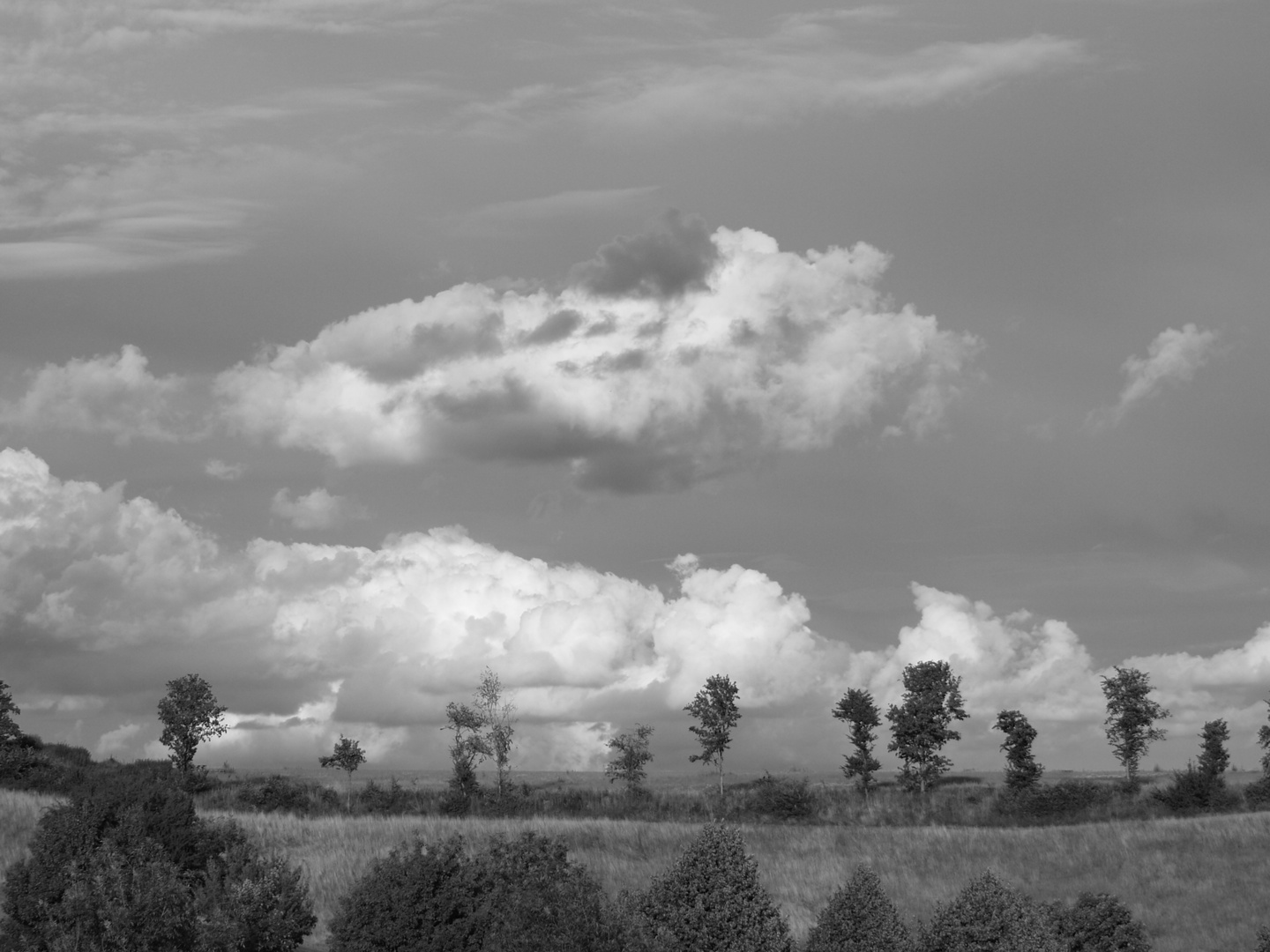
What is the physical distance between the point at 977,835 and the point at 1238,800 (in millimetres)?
27093

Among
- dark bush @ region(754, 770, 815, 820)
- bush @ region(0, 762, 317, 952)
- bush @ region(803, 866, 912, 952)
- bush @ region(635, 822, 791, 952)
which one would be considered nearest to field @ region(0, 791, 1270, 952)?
bush @ region(0, 762, 317, 952)

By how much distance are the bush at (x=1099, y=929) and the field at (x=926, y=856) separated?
10736 millimetres

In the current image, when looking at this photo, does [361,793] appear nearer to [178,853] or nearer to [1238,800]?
[178,853]

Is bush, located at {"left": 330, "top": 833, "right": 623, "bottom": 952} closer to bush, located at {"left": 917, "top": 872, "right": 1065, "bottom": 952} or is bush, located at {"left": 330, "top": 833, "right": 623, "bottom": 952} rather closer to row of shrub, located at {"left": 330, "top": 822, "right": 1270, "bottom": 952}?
row of shrub, located at {"left": 330, "top": 822, "right": 1270, "bottom": 952}

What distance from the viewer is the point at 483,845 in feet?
168

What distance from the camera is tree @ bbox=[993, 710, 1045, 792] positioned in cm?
8694

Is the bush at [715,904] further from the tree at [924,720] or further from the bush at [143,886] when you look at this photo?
the tree at [924,720]

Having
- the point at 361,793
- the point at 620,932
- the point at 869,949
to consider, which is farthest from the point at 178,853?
the point at 361,793

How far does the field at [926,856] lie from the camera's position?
49562 mm

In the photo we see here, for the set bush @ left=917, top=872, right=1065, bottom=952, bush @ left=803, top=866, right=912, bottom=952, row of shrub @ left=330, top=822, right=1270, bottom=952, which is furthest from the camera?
bush @ left=803, top=866, right=912, bottom=952

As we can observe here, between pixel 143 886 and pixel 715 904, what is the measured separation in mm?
12882

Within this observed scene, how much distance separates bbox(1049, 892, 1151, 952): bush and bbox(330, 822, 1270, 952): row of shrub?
0.05m

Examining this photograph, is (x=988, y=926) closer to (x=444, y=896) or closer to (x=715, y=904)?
(x=715, y=904)

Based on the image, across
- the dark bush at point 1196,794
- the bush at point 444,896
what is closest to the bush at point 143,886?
the bush at point 444,896
